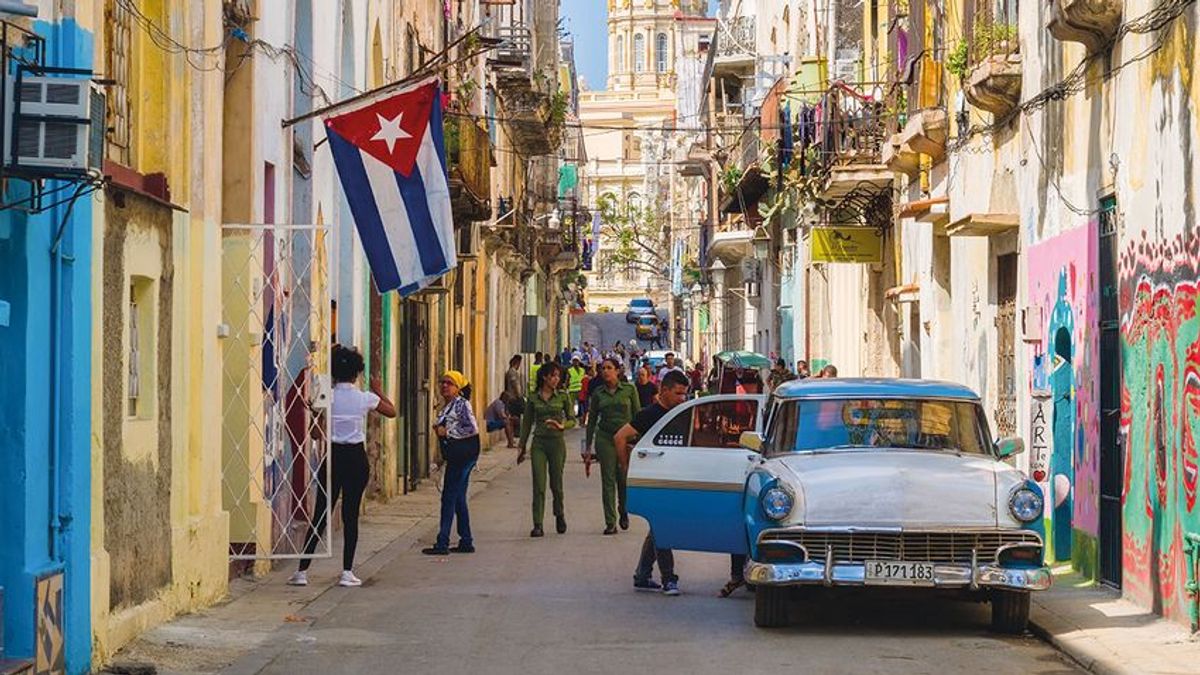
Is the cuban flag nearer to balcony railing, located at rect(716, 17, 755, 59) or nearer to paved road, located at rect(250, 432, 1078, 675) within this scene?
paved road, located at rect(250, 432, 1078, 675)

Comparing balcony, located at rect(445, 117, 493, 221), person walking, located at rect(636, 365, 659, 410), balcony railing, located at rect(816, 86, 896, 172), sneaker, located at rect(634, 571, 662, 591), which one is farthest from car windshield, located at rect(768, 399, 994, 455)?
balcony railing, located at rect(816, 86, 896, 172)

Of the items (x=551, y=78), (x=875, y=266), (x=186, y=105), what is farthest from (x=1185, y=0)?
(x=551, y=78)

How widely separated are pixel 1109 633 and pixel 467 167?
18.8 metres

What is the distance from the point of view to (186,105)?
14.1 meters

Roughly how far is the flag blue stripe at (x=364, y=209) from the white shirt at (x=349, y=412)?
92 centimetres

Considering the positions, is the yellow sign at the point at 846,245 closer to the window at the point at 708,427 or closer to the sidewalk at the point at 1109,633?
the window at the point at 708,427

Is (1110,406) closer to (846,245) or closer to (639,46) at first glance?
(846,245)

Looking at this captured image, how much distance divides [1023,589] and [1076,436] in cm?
448

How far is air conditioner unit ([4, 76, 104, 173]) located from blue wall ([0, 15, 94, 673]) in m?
0.68

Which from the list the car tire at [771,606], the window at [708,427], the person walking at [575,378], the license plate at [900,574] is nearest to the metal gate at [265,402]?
the window at [708,427]

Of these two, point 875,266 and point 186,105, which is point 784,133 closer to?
point 875,266

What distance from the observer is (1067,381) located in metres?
17.8

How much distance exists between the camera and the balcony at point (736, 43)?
6056cm

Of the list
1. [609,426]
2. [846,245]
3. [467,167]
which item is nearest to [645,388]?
[467,167]
